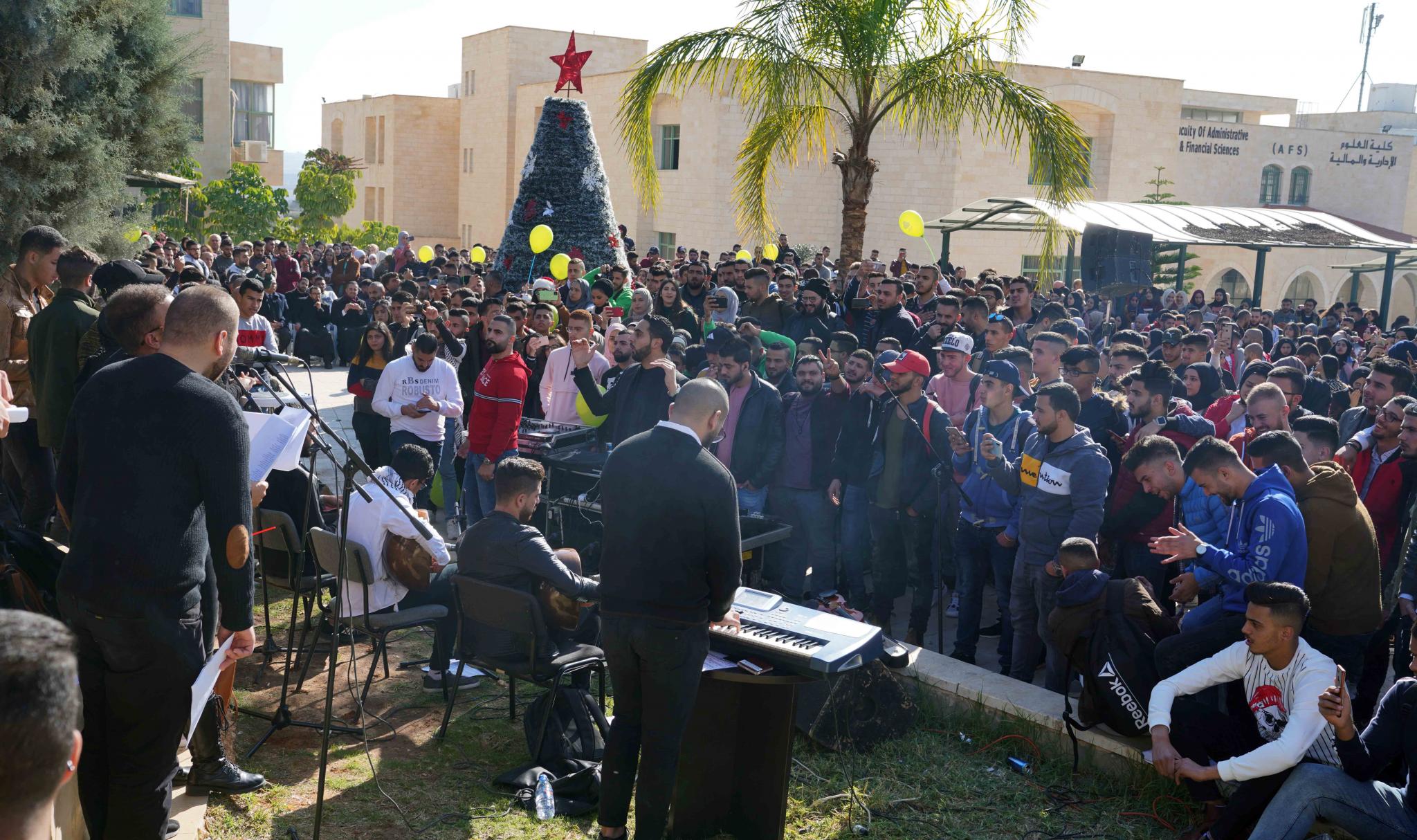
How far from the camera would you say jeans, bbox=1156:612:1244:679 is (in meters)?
5.23

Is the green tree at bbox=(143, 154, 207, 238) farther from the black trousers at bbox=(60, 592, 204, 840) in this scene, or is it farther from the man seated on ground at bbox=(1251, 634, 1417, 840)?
the man seated on ground at bbox=(1251, 634, 1417, 840)

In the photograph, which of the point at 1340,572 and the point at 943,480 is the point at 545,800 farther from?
the point at 1340,572

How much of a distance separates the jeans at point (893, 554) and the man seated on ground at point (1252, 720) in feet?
8.60

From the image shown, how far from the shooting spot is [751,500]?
8023 millimetres

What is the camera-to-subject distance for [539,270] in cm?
1661

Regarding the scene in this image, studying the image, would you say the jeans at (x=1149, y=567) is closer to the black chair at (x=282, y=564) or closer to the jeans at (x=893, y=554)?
the jeans at (x=893, y=554)

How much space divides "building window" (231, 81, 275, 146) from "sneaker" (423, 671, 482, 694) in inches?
2226

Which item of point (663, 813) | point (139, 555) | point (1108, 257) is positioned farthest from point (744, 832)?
point (1108, 257)

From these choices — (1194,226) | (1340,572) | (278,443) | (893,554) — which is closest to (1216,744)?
(1340,572)

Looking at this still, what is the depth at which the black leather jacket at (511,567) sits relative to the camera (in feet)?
17.6

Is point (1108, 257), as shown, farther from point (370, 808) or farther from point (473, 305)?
point (370, 808)

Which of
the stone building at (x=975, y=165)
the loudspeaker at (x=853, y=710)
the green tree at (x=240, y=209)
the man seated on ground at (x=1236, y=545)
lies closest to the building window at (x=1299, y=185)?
the stone building at (x=975, y=165)

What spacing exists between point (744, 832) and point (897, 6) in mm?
10849

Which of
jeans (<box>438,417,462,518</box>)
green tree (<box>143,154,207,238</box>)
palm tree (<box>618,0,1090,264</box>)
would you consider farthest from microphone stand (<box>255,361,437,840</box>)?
green tree (<box>143,154,207,238</box>)
